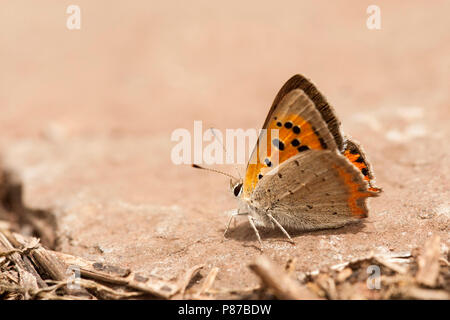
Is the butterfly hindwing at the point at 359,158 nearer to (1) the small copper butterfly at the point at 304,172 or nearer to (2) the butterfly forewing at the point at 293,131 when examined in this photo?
(1) the small copper butterfly at the point at 304,172

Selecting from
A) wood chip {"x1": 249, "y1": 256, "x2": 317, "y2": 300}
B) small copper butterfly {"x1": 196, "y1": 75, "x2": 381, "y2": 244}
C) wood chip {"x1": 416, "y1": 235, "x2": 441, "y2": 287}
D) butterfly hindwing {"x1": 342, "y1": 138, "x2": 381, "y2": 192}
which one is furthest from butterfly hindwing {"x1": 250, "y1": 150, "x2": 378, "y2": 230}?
wood chip {"x1": 249, "y1": 256, "x2": 317, "y2": 300}

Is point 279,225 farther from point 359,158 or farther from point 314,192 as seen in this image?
point 359,158

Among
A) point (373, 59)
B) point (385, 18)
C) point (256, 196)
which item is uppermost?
point (385, 18)

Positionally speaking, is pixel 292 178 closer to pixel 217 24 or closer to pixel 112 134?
pixel 112 134

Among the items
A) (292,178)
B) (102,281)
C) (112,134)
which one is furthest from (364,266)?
(112,134)

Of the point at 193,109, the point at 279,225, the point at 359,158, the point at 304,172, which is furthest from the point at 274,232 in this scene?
the point at 193,109
